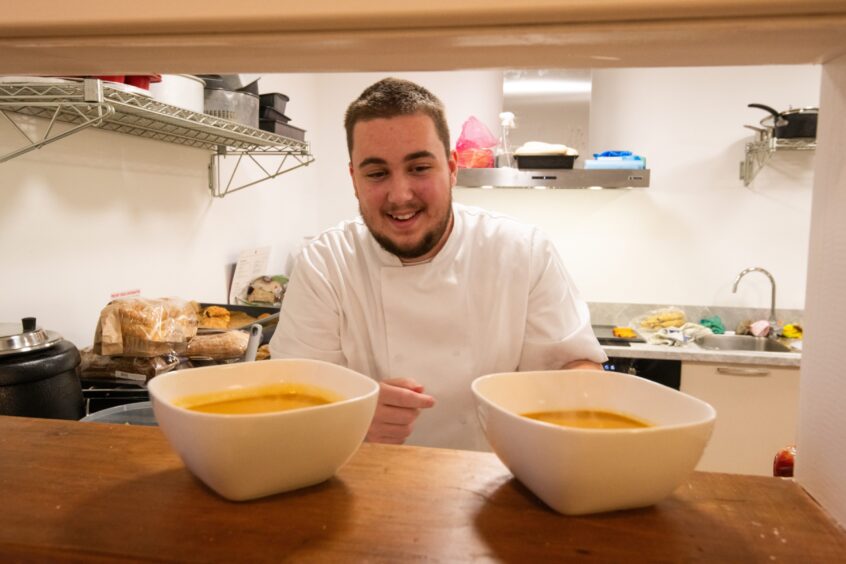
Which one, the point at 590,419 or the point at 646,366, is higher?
the point at 590,419

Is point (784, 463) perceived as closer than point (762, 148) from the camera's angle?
Yes

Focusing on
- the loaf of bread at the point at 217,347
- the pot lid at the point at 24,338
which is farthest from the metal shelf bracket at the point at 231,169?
the pot lid at the point at 24,338

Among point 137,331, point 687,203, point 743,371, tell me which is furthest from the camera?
point 687,203

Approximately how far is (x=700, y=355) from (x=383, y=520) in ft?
8.12

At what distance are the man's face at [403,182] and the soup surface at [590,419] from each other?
3.13 feet

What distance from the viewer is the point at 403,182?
143 centimetres

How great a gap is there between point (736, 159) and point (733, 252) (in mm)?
523

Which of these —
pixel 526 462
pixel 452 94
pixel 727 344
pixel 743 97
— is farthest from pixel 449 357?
pixel 743 97

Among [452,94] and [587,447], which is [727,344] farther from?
[587,447]

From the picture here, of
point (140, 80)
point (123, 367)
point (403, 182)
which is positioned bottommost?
point (123, 367)

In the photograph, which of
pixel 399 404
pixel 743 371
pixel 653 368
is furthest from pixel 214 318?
pixel 743 371

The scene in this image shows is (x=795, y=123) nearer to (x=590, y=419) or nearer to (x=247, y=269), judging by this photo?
(x=247, y=269)

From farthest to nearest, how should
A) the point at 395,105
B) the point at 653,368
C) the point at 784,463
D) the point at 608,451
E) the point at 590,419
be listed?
the point at 653,368 < the point at 395,105 < the point at 784,463 < the point at 590,419 < the point at 608,451

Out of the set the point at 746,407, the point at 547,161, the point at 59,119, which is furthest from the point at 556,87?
the point at 59,119
